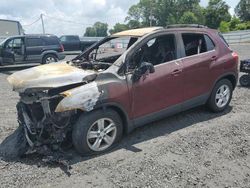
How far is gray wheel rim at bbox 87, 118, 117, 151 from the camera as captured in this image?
4543 mm

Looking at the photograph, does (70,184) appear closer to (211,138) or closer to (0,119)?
(211,138)

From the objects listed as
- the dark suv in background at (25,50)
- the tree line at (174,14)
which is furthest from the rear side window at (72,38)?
the tree line at (174,14)

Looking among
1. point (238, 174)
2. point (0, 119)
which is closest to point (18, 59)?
point (0, 119)

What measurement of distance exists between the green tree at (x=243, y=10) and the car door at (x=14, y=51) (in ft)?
289

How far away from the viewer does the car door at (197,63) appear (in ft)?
18.4

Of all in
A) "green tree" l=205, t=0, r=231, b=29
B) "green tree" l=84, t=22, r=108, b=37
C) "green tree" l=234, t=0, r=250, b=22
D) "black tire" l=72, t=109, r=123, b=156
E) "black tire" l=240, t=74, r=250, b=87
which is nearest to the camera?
"black tire" l=72, t=109, r=123, b=156

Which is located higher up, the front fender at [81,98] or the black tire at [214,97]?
the front fender at [81,98]

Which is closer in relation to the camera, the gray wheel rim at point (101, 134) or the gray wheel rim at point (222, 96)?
the gray wheel rim at point (101, 134)

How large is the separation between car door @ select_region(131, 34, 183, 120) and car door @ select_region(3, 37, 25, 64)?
10.7 meters

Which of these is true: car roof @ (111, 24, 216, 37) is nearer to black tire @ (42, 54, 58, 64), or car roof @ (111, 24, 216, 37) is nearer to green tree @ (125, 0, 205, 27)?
black tire @ (42, 54, 58, 64)

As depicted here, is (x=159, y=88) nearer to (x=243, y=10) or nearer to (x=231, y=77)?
(x=231, y=77)

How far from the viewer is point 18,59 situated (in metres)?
14.6

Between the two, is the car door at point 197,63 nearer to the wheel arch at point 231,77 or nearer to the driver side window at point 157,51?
the driver side window at point 157,51

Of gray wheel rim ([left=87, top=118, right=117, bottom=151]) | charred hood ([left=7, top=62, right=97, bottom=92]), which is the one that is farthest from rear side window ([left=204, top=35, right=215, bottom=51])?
gray wheel rim ([left=87, top=118, right=117, bottom=151])
